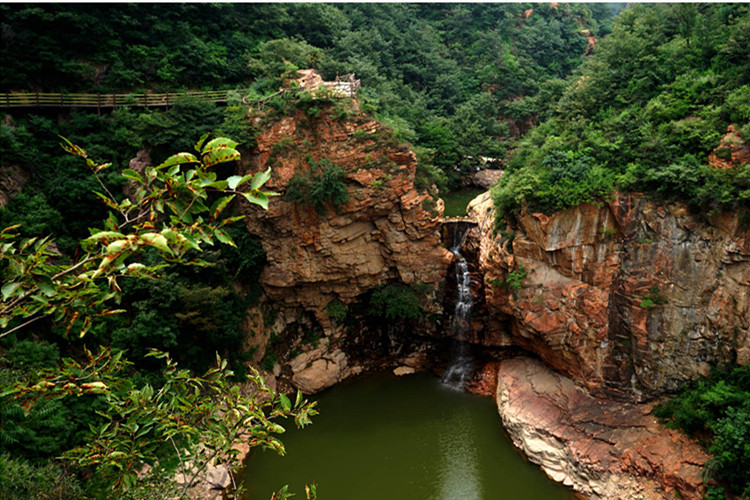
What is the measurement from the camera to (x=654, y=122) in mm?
13055

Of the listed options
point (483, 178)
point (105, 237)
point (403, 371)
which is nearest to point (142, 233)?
point (105, 237)

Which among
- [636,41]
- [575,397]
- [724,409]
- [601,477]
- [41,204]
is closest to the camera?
[724,409]

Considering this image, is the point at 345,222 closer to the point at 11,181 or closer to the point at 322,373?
the point at 322,373

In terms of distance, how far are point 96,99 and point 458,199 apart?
16357 mm

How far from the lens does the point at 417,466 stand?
13164 millimetres

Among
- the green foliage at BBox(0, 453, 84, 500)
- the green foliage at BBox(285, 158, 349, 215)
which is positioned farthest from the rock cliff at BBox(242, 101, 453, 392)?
the green foliage at BBox(0, 453, 84, 500)

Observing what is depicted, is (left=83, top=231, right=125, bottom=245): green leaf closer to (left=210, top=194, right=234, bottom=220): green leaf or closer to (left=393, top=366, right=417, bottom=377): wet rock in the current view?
(left=210, top=194, right=234, bottom=220): green leaf

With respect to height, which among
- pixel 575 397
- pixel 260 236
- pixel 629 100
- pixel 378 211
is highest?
pixel 629 100

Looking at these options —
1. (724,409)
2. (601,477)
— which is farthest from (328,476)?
(724,409)

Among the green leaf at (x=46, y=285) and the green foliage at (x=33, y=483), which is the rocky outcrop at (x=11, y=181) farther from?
the green leaf at (x=46, y=285)

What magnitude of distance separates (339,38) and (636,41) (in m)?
13.6

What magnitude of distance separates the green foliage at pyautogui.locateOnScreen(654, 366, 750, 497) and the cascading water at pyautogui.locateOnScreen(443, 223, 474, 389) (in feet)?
20.8

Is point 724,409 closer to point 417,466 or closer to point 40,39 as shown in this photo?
point 417,466

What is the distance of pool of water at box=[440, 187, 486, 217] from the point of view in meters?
A: 22.2
